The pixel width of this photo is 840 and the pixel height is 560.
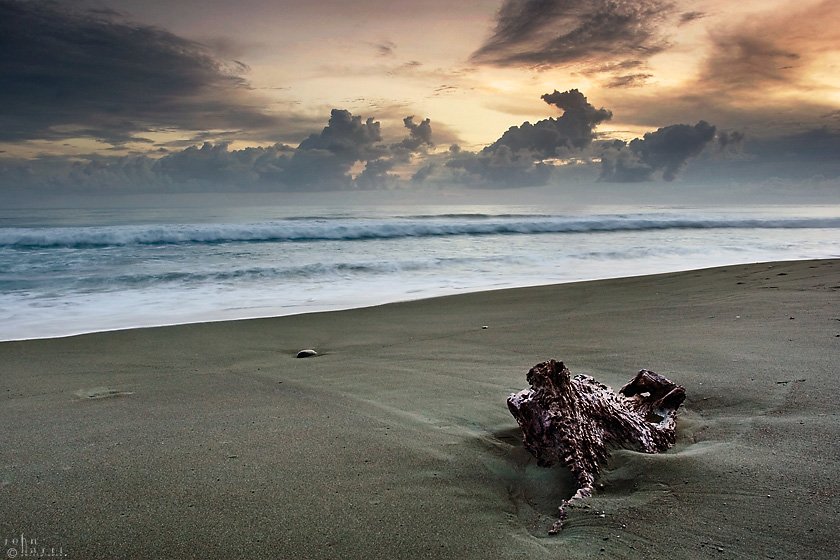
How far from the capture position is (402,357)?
4.36 m

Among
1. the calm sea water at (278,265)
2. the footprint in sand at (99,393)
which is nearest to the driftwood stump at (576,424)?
the footprint in sand at (99,393)

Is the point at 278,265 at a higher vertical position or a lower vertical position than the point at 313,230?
lower

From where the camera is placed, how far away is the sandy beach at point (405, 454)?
1684mm

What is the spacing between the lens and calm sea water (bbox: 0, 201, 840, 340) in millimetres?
8023

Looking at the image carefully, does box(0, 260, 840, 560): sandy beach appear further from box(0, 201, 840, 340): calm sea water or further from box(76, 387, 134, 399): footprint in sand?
box(0, 201, 840, 340): calm sea water

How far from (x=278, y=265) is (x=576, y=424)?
1188cm

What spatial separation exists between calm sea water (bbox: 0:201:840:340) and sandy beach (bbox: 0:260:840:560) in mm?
3215

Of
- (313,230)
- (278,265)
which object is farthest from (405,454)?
(313,230)

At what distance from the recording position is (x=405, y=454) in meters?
2.35

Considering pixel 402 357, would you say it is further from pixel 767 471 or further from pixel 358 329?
pixel 767 471

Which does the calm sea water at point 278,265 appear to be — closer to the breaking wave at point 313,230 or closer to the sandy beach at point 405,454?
the breaking wave at point 313,230

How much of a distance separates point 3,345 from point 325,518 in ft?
17.9

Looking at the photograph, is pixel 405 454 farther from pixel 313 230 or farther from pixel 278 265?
pixel 313 230

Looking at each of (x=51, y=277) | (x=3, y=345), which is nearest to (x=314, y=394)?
(x=3, y=345)
